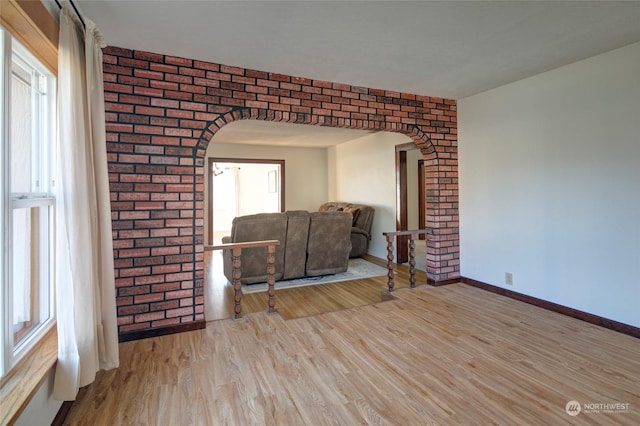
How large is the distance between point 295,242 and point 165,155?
2149mm

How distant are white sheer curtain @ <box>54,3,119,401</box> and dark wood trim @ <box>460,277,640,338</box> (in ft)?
11.8

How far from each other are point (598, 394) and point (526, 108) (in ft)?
8.30

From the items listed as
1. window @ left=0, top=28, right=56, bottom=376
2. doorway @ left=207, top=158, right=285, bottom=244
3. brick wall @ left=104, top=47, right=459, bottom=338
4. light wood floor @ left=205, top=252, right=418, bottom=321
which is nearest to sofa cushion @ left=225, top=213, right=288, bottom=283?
light wood floor @ left=205, top=252, right=418, bottom=321

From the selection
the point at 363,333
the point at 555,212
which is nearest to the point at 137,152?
the point at 363,333

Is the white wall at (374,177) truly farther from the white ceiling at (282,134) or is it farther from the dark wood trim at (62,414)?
the dark wood trim at (62,414)

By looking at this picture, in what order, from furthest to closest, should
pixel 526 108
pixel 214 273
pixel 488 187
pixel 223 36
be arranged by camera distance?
pixel 214 273 → pixel 488 187 → pixel 526 108 → pixel 223 36

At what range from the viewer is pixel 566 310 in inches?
116

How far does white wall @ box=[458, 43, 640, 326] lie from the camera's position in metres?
2.57

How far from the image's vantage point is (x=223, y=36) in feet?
7.59

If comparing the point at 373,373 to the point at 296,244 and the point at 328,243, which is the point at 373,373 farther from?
the point at 328,243

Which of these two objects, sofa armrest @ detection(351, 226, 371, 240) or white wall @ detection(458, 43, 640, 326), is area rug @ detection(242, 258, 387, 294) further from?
white wall @ detection(458, 43, 640, 326)

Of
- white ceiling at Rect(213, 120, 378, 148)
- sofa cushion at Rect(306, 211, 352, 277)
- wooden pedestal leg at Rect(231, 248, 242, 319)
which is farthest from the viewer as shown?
white ceiling at Rect(213, 120, 378, 148)

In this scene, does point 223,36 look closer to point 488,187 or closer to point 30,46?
point 30,46

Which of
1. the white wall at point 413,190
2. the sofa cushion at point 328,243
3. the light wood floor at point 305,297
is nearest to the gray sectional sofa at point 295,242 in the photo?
the sofa cushion at point 328,243
